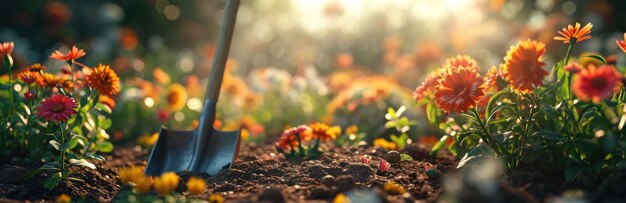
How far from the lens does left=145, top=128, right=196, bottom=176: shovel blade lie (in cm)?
349

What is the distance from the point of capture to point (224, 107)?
558 cm

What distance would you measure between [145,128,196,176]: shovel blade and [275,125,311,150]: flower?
50cm

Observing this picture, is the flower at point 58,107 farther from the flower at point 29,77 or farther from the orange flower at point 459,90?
the orange flower at point 459,90

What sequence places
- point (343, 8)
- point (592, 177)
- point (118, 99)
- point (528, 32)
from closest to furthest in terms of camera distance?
point (592, 177) → point (118, 99) → point (528, 32) → point (343, 8)

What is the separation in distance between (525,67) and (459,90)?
0.26m

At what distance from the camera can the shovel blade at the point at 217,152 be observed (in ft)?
11.1

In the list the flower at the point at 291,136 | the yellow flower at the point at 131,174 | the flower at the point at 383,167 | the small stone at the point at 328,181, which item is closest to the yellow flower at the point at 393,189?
the small stone at the point at 328,181

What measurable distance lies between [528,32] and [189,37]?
4248mm

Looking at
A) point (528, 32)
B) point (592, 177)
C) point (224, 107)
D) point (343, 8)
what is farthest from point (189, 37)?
point (592, 177)

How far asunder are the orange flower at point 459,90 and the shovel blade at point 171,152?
4.61 feet

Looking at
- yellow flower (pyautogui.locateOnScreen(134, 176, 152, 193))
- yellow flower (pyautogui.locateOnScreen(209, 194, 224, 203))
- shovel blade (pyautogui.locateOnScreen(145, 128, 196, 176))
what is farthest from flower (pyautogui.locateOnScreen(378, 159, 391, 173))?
shovel blade (pyautogui.locateOnScreen(145, 128, 196, 176))

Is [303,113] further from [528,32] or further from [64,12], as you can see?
[64,12]

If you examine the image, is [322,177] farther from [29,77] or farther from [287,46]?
[287,46]

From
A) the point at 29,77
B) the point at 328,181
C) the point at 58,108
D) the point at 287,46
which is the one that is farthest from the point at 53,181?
the point at 287,46
